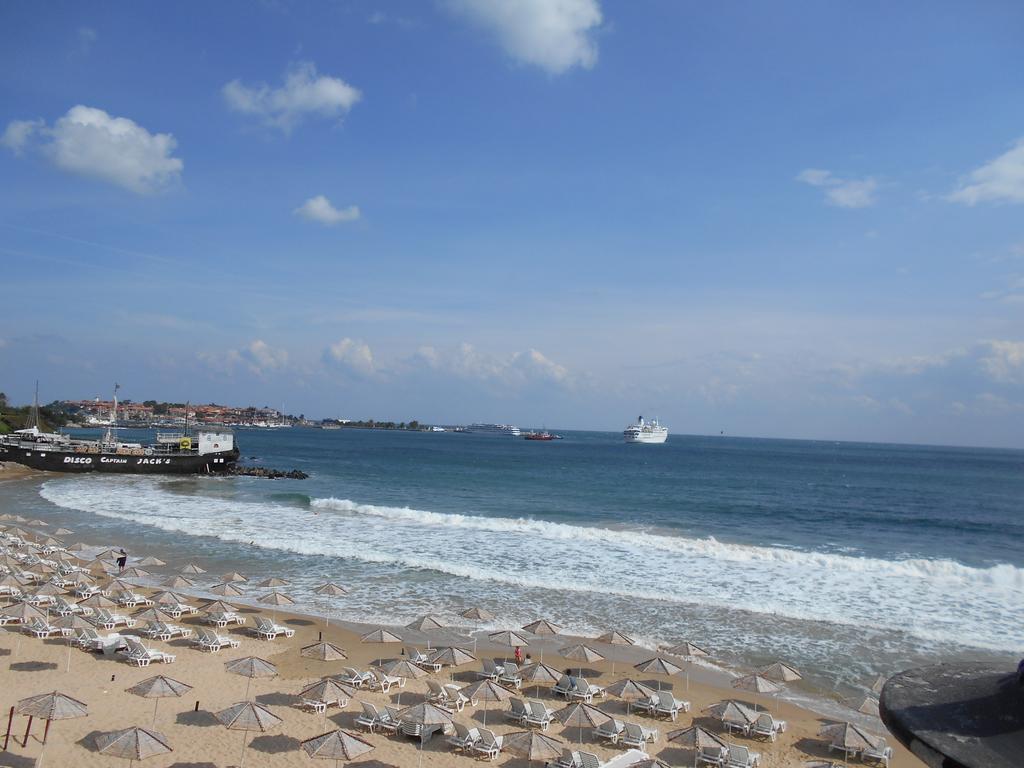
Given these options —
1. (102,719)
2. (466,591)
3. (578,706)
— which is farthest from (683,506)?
(102,719)

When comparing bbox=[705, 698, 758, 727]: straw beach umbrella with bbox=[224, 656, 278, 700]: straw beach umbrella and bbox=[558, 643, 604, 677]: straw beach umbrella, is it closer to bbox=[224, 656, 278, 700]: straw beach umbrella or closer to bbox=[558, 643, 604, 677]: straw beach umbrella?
bbox=[558, 643, 604, 677]: straw beach umbrella

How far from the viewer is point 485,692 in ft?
53.6

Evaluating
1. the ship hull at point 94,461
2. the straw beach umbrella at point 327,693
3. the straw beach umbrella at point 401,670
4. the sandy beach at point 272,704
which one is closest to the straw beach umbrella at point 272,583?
the sandy beach at point 272,704

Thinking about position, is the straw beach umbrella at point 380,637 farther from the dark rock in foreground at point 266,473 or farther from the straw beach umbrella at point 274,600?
the dark rock in foreground at point 266,473

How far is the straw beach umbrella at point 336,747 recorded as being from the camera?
1320 cm

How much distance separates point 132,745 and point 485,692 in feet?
24.0

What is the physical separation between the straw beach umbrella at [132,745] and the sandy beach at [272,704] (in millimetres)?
439

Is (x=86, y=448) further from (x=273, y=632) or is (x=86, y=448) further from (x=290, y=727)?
(x=290, y=727)

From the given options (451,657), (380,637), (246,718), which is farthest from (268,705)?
(451,657)

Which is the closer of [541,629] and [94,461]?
[541,629]

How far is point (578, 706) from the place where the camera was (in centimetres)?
1535

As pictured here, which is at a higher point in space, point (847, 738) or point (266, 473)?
point (847, 738)

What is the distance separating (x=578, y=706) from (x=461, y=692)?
3.01 metres

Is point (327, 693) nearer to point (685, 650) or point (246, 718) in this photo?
point (246, 718)
